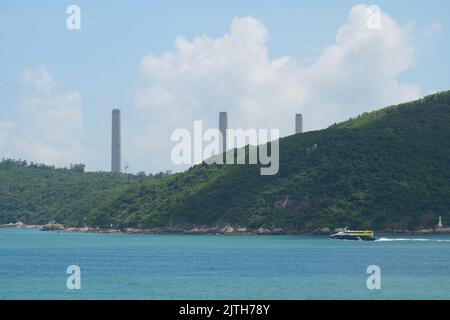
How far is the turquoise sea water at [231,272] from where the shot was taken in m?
91.8

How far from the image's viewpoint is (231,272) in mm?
116688

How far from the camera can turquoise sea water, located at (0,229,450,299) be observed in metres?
91.8
